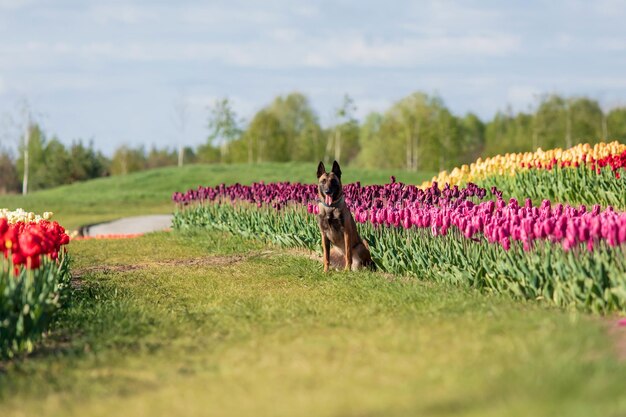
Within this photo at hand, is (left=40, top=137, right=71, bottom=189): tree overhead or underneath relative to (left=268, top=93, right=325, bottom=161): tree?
underneath

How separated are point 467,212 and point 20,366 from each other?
707 cm

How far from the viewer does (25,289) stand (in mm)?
8719

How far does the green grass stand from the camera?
119 feet

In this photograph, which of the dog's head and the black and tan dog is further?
the black and tan dog

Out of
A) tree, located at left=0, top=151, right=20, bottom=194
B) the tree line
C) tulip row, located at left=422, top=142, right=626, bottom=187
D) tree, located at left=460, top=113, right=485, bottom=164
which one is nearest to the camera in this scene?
tulip row, located at left=422, top=142, right=626, bottom=187

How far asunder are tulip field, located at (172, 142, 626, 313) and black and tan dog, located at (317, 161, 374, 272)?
43cm

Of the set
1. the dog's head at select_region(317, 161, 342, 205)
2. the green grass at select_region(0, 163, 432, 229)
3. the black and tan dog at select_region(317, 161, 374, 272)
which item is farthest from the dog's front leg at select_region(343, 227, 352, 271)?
the green grass at select_region(0, 163, 432, 229)

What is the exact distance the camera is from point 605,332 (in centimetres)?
777

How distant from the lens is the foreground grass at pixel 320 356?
233 inches

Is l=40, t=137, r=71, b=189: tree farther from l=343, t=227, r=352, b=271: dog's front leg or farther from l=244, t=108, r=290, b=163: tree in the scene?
l=343, t=227, r=352, b=271: dog's front leg

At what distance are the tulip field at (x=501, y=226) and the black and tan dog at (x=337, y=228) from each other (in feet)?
1.43

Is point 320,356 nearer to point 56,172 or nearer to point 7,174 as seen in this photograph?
point 56,172

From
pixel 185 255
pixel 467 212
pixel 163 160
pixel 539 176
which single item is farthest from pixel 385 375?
pixel 163 160

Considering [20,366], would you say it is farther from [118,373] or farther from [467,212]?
[467,212]
